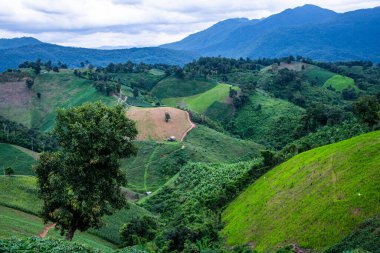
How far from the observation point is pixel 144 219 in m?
58.6

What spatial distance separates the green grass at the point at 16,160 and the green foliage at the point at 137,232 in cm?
6138

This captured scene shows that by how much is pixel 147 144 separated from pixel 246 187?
2428 inches

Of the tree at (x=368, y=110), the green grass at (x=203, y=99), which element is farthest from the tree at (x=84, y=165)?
the green grass at (x=203, y=99)

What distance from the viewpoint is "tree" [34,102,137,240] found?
35.1m

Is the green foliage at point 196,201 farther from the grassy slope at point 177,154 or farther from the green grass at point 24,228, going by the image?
the grassy slope at point 177,154

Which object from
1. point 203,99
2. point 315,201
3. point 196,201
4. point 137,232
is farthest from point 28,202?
point 203,99

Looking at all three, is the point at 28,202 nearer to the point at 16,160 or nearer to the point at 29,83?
the point at 16,160

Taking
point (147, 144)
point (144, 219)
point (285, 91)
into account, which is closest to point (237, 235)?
point (144, 219)

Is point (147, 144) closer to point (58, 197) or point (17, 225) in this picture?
point (17, 225)

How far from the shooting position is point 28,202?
58.1 metres

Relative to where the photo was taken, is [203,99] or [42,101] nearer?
[203,99]

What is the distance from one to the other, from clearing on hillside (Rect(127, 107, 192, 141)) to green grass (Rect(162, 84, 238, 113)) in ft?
99.3

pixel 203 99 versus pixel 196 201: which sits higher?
pixel 203 99

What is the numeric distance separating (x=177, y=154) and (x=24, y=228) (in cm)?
6970
